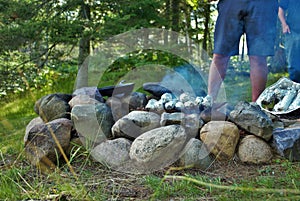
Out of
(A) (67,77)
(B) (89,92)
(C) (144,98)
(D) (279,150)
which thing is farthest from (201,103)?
(A) (67,77)

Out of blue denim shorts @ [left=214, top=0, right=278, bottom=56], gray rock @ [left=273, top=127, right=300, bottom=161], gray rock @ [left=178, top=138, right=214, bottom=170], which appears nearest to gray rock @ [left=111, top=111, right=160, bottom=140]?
gray rock @ [left=178, top=138, right=214, bottom=170]

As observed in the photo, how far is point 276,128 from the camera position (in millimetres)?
2438

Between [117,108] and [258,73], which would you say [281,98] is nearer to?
[258,73]

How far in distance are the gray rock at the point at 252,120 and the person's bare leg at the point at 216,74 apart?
603mm

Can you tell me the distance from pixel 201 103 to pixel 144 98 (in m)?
0.39

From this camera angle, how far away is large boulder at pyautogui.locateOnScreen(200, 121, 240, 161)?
87.8 inches

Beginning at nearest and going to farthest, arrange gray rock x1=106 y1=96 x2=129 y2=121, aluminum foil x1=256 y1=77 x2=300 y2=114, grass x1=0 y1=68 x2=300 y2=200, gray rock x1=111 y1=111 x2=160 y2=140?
grass x1=0 y1=68 x2=300 y2=200 → gray rock x1=111 y1=111 x2=160 y2=140 → gray rock x1=106 y1=96 x2=129 y2=121 → aluminum foil x1=256 y1=77 x2=300 y2=114

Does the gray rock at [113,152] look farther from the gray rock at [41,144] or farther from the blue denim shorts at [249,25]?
the blue denim shorts at [249,25]

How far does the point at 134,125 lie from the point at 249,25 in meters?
1.31

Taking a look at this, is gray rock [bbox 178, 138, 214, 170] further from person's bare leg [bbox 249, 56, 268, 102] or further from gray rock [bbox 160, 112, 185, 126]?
person's bare leg [bbox 249, 56, 268, 102]

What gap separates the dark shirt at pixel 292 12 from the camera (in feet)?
12.3

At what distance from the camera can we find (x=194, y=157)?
2.13 metres

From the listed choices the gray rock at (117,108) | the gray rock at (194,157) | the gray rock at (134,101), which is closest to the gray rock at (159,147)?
the gray rock at (194,157)

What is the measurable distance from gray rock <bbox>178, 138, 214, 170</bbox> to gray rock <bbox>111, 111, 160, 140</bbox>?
271 mm
